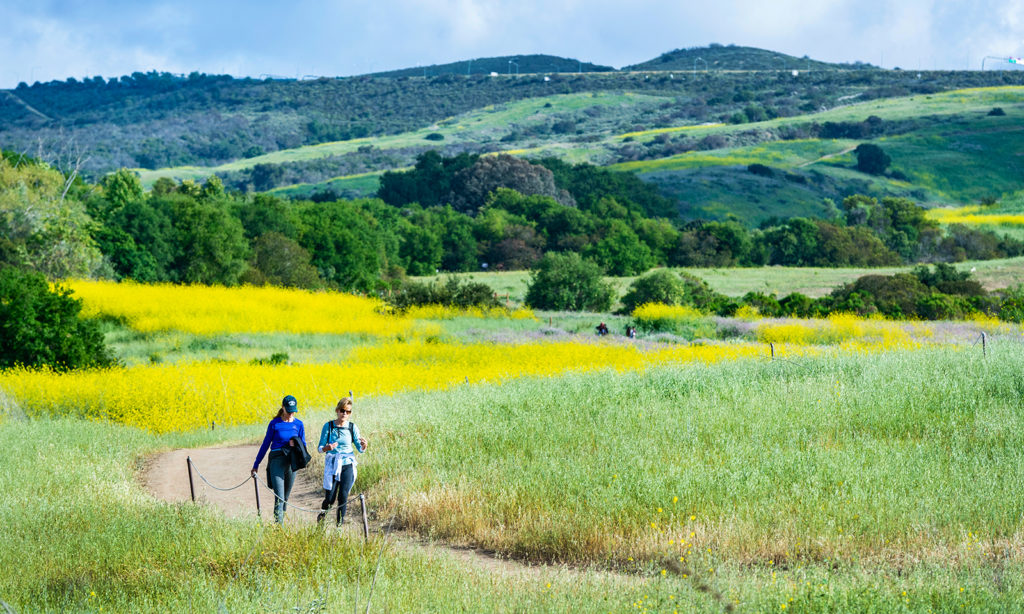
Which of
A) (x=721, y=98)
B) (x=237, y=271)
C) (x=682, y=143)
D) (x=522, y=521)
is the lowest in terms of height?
(x=522, y=521)

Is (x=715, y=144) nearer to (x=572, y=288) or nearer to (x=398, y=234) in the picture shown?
(x=398, y=234)

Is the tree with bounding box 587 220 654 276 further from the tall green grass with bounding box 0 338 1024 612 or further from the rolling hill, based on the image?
the tall green grass with bounding box 0 338 1024 612

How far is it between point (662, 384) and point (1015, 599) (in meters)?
9.38

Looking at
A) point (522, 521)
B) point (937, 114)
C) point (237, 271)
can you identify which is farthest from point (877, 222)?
point (937, 114)

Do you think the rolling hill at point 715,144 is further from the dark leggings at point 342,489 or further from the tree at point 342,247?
the dark leggings at point 342,489

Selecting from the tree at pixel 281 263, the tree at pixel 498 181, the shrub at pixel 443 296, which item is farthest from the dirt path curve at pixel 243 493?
the tree at pixel 498 181

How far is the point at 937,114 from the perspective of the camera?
148m

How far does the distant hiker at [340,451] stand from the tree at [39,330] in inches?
681

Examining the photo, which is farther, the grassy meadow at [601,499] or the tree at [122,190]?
the tree at [122,190]

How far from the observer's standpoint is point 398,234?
71.6 meters

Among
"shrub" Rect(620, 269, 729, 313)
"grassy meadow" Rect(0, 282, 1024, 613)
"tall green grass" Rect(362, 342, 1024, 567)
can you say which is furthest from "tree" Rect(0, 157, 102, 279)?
"tall green grass" Rect(362, 342, 1024, 567)

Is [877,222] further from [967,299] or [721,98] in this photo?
[721,98]

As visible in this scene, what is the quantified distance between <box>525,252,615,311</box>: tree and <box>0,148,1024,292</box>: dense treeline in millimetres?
3787

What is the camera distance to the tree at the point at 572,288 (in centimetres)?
4391
